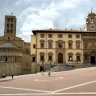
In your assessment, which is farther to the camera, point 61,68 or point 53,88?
point 61,68

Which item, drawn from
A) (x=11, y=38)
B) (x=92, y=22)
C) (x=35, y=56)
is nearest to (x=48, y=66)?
(x=35, y=56)

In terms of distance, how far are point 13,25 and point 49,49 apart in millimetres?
35927

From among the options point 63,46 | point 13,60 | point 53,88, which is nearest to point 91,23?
point 63,46

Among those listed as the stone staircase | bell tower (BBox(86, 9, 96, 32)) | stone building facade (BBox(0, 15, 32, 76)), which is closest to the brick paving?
the stone staircase

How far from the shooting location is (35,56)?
242ft

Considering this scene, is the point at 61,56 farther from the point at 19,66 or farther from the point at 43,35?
the point at 19,66

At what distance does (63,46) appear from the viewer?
74.4m

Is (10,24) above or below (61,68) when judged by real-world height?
above

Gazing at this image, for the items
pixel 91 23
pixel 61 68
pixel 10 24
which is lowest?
pixel 61 68

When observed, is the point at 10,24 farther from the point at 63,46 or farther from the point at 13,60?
the point at 63,46

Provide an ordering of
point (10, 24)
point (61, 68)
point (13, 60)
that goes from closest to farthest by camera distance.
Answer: point (61, 68) < point (13, 60) < point (10, 24)

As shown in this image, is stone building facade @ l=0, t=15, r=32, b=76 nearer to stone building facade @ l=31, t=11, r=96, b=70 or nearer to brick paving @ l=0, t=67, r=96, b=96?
stone building facade @ l=31, t=11, r=96, b=70

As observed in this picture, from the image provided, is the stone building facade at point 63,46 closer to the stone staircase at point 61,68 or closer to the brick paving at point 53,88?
the stone staircase at point 61,68

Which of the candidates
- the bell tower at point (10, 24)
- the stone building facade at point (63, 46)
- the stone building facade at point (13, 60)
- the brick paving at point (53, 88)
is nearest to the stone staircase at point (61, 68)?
the stone building facade at point (63, 46)
